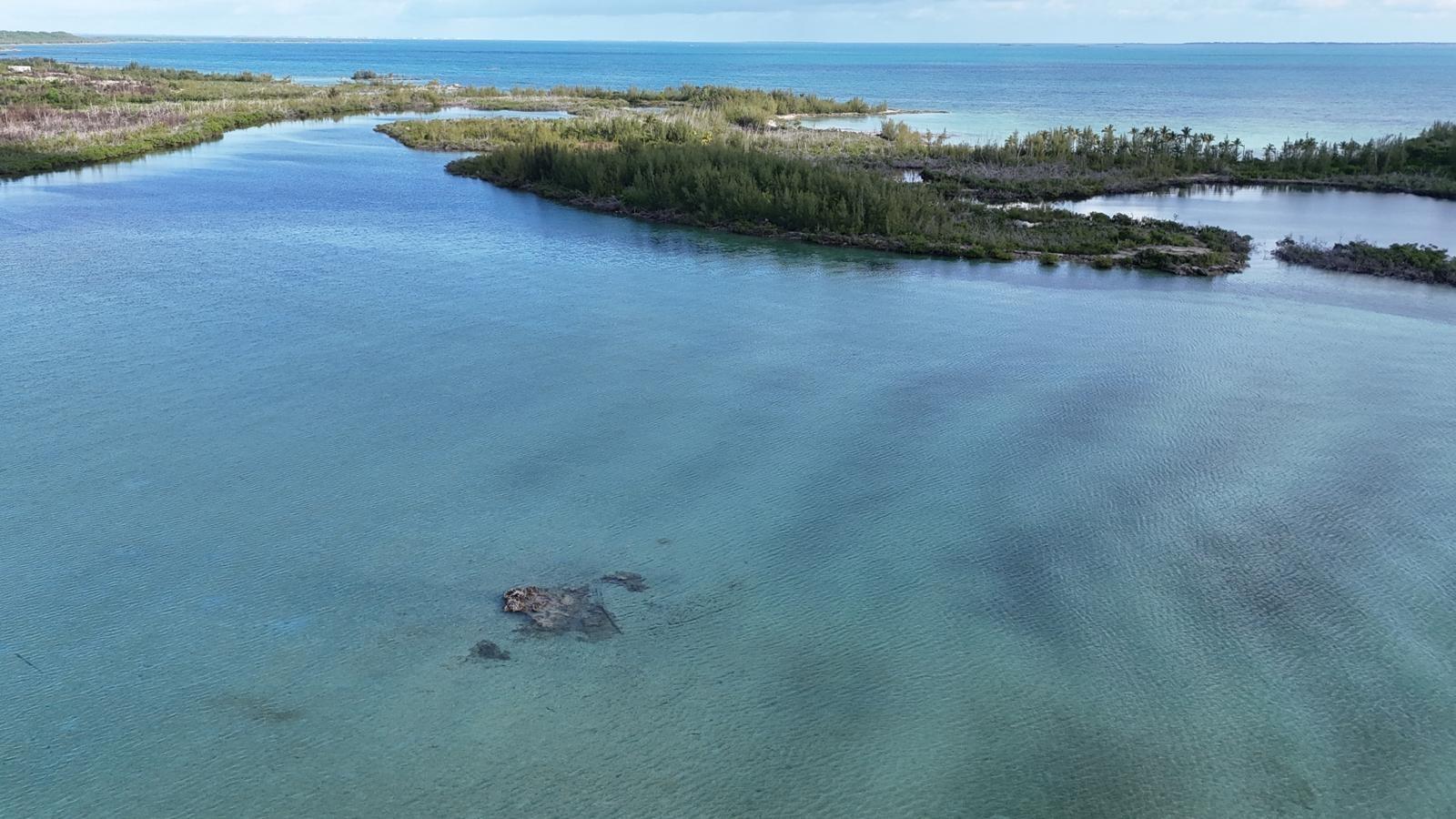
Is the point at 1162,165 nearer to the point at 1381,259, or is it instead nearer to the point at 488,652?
the point at 1381,259

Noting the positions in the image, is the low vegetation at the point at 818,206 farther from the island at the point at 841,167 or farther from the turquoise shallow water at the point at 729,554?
the turquoise shallow water at the point at 729,554

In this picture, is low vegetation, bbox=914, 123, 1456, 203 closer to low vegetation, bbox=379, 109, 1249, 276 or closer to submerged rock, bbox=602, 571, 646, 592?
low vegetation, bbox=379, 109, 1249, 276

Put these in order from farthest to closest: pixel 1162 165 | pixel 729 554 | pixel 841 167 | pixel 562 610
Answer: pixel 1162 165
pixel 841 167
pixel 729 554
pixel 562 610

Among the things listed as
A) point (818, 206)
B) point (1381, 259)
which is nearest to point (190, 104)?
point (818, 206)

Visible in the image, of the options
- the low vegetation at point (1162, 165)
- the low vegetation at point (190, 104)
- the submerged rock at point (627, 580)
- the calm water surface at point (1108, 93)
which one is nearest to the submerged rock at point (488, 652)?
the submerged rock at point (627, 580)

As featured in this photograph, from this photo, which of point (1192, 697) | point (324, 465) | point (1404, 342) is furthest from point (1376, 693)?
point (1404, 342)

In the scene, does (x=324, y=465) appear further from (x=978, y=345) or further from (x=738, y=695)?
(x=978, y=345)
